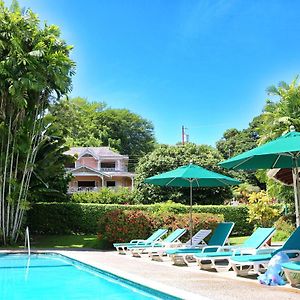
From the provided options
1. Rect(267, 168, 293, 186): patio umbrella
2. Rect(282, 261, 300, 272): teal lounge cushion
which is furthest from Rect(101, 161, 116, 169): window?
Rect(282, 261, 300, 272): teal lounge cushion

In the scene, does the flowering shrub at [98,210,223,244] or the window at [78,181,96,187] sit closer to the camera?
the flowering shrub at [98,210,223,244]

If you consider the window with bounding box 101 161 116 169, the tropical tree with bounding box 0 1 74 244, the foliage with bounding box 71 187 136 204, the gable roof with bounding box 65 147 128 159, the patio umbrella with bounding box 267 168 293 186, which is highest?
the gable roof with bounding box 65 147 128 159

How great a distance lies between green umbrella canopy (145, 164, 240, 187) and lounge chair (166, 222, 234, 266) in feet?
5.48

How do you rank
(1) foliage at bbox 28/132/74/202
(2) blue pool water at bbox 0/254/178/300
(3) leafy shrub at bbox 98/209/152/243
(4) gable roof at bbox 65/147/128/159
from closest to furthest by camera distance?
(2) blue pool water at bbox 0/254/178/300 < (3) leafy shrub at bbox 98/209/152/243 < (1) foliage at bbox 28/132/74/202 < (4) gable roof at bbox 65/147/128/159

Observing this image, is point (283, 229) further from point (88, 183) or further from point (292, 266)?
point (88, 183)

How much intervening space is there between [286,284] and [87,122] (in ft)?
209

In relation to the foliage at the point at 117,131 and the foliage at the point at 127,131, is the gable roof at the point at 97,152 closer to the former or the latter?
the foliage at the point at 117,131

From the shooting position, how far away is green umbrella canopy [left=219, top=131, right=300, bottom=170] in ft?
25.5

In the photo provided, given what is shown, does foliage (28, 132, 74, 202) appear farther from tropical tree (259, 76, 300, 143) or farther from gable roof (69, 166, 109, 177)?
gable roof (69, 166, 109, 177)

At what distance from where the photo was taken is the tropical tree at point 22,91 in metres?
18.7

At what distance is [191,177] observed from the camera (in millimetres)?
13414

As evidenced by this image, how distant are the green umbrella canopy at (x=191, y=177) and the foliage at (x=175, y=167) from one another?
1279 centimetres

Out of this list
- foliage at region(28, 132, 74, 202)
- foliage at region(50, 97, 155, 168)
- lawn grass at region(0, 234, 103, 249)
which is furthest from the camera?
foliage at region(50, 97, 155, 168)

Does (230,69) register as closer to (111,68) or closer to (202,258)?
(111,68)
